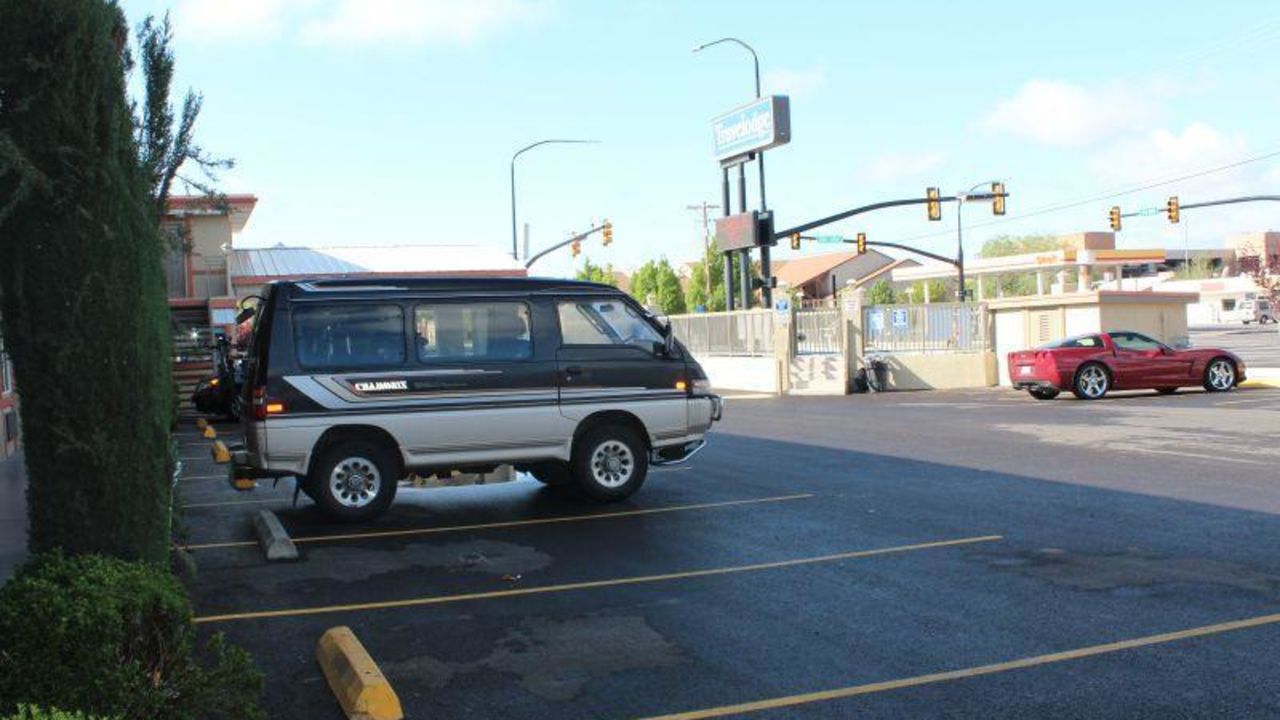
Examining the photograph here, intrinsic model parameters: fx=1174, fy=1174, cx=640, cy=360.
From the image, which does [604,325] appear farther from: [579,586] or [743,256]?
[743,256]

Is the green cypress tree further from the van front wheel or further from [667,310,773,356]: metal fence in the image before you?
[667,310,773,356]: metal fence

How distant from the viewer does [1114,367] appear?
24.7m

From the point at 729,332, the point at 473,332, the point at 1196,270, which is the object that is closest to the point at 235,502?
the point at 473,332

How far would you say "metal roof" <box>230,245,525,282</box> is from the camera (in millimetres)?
41281

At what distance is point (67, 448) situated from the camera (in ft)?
16.2

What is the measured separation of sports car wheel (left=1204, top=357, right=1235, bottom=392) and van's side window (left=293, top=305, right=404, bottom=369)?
799 inches

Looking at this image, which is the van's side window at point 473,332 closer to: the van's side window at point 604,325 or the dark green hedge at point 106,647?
the van's side window at point 604,325

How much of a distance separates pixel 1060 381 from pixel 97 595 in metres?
22.7

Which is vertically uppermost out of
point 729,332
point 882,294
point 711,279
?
point 711,279

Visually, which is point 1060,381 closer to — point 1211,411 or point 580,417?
point 1211,411

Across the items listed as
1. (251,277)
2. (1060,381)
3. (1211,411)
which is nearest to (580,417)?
(1211,411)

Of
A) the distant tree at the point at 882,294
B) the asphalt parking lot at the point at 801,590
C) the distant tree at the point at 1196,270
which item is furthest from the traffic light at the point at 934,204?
the distant tree at the point at 1196,270

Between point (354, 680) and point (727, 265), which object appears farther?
point (727, 265)

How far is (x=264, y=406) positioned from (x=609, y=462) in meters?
3.45
